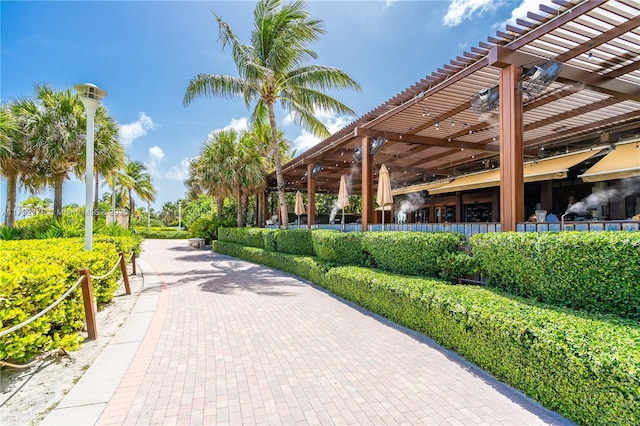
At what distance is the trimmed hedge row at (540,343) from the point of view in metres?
2.52

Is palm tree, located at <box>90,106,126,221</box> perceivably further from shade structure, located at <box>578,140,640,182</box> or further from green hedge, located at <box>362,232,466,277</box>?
shade structure, located at <box>578,140,640,182</box>

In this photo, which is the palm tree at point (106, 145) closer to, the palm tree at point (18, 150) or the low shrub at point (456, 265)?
the palm tree at point (18, 150)

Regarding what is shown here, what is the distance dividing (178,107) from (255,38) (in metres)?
4.76

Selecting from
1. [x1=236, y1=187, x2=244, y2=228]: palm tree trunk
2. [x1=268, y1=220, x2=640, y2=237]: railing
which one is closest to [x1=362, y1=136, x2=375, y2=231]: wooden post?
[x1=268, y1=220, x2=640, y2=237]: railing

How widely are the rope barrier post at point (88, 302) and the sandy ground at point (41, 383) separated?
156mm

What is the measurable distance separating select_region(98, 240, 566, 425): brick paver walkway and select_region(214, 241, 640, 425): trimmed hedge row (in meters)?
0.22

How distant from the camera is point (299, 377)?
3791 millimetres

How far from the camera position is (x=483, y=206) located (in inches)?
592

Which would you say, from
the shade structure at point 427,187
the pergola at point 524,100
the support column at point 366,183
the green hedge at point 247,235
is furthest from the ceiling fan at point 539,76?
the green hedge at point 247,235

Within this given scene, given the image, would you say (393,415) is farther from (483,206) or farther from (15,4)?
(483,206)

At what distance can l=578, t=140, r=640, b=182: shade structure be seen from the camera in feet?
25.3

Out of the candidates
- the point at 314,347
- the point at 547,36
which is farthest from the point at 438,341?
the point at 547,36

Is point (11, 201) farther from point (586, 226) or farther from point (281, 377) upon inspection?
point (586, 226)

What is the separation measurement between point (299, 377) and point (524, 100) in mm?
7636
